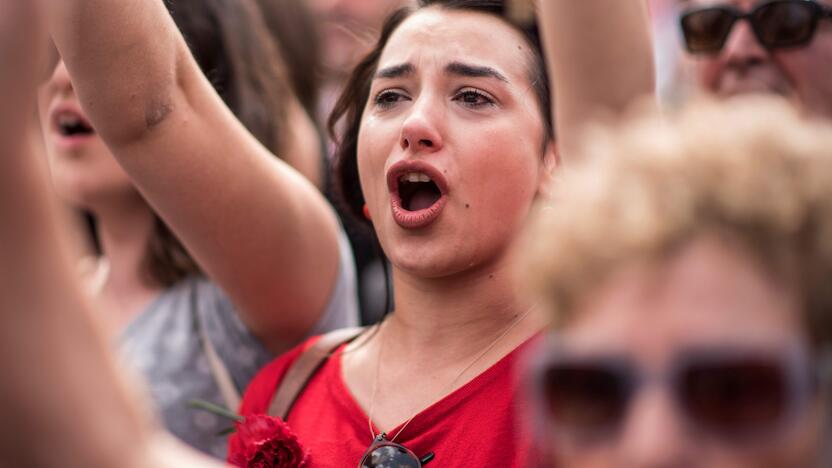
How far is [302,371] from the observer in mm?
2418

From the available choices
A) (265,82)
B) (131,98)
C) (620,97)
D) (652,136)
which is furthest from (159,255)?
(652,136)

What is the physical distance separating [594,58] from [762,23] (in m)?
1.25

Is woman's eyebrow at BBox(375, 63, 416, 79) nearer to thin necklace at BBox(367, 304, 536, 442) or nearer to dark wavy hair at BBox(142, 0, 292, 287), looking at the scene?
thin necklace at BBox(367, 304, 536, 442)

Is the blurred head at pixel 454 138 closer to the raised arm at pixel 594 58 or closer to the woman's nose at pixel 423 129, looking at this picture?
the woman's nose at pixel 423 129

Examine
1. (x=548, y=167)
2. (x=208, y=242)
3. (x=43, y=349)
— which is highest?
(x=43, y=349)

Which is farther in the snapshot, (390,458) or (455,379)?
(455,379)

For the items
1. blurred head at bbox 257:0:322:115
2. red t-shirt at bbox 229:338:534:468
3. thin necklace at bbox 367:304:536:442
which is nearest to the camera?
red t-shirt at bbox 229:338:534:468

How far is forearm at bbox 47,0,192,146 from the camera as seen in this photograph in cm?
208

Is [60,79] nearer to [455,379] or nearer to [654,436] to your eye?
[455,379]

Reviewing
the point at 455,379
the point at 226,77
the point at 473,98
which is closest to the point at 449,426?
the point at 455,379

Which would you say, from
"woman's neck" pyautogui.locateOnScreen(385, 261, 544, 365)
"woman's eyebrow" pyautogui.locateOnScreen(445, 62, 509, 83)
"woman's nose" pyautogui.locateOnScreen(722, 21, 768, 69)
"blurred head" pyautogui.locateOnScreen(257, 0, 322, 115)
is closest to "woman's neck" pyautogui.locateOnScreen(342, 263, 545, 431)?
"woman's neck" pyautogui.locateOnScreen(385, 261, 544, 365)

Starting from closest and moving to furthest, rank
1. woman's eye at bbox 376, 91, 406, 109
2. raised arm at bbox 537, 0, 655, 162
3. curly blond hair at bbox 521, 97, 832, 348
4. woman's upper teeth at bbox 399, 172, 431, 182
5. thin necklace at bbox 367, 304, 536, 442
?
1. curly blond hair at bbox 521, 97, 832, 348
2. raised arm at bbox 537, 0, 655, 162
3. thin necklace at bbox 367, 304, 536, 442
4. woman's upper teeth at bbox 399, 172, 431, 182
5. woman's eye at bbox 376, 91, 406, 109

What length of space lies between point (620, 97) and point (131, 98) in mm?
951

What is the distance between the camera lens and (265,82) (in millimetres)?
3240
